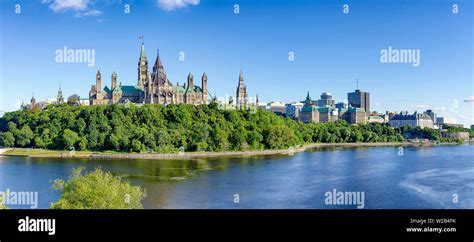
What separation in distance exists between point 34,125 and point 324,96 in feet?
144

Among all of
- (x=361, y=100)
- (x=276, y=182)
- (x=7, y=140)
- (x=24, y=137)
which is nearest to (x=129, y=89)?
(x=24, y=137)

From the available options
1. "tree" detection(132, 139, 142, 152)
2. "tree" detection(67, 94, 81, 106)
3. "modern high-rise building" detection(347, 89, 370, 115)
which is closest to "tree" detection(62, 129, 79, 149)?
"tree" detection(132, 139, 142, 152)

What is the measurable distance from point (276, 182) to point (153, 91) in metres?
21.5

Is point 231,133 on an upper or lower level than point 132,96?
lower

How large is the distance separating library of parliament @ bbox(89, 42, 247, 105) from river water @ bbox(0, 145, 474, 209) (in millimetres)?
15143

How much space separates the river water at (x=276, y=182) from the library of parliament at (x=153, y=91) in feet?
49.7

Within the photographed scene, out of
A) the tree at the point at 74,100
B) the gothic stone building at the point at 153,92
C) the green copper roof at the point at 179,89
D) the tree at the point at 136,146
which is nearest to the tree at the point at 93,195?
the tree at the point at 136,146

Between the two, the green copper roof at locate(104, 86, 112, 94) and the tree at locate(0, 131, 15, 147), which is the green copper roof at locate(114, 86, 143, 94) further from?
the tree at locate(0, 131, 15, 147)

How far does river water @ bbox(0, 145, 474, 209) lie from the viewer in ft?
31.4

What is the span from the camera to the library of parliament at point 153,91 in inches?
1282

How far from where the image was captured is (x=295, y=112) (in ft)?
161

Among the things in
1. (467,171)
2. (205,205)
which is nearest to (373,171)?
(467,171)

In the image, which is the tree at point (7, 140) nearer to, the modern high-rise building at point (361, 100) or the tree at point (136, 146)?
the tree at point (136, 146)

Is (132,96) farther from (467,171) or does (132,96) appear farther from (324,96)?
(324,96)
